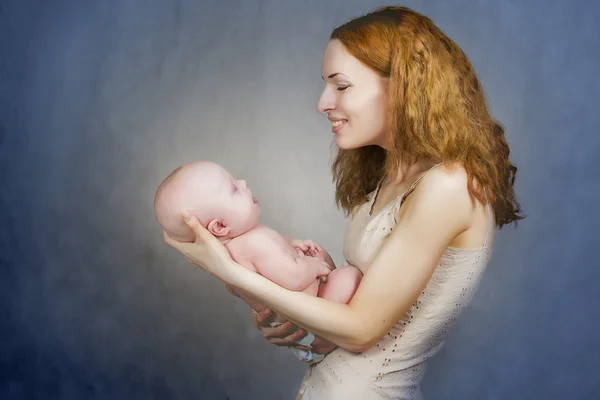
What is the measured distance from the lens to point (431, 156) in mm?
1811

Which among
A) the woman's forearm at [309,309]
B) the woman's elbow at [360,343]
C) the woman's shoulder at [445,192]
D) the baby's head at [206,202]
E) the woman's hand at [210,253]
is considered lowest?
the woman's elbow at [360,343]

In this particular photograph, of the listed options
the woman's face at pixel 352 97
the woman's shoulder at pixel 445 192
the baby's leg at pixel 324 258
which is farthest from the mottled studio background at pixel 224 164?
the woman's shoulder at pixel 445 192

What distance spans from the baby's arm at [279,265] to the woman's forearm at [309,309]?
8 centimetres

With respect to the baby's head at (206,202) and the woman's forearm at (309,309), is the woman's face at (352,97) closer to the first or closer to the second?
the baby's head at (206,202)

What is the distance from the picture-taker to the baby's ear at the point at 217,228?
1810 millimetres

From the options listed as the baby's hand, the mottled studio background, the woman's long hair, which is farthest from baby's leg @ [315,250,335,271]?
the mottled studio background

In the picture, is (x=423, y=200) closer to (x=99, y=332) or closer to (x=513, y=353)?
(x=513, y=353)

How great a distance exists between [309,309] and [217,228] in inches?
Answer: 12.4

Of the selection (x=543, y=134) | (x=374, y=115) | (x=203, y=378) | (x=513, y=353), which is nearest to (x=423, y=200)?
(x=374, y=115)

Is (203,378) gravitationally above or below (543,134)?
below

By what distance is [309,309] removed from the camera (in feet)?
5.64

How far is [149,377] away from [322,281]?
1.36m

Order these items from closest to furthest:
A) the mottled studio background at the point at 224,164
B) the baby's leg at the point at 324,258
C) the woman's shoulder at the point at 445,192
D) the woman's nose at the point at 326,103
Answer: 1. the woman's shoulder at the point at 445,192
2. the woman's nose at the point at 326,103
3. the baby's leg at the point at 324,258
4. the mottled studio background at the point at 224,164

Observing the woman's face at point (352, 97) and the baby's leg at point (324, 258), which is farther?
the baby's leg at point (324, 258)
